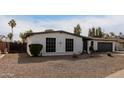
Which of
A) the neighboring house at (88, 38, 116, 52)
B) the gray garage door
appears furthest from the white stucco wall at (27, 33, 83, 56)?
the gray garage door

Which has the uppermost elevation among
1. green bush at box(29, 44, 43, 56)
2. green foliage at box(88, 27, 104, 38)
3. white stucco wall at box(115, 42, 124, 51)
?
green foliage at box(88, 27, 104, 38)

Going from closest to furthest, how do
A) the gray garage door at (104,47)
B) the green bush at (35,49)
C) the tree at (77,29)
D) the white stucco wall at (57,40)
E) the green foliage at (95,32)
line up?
the green bush at (35,49)
the white stucco wall at (57,40)
the tree at (77,29)
the gray garage door at (104,47)
the green foliage at (95,32)

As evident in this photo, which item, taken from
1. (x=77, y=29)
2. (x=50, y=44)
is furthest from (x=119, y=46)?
(x=50, y=44)

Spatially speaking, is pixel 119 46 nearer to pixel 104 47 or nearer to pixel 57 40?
pixel 104 47

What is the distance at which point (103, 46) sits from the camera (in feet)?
140

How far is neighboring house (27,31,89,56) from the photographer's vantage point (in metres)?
28.8

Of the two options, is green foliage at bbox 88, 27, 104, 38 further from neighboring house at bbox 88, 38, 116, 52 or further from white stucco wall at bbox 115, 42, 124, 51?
neighboring house at bbox 88, 38, 116, 52

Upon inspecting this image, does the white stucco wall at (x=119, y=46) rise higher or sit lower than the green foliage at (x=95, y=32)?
lower

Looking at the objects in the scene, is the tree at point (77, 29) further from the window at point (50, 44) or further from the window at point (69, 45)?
the window at point (50, 44)

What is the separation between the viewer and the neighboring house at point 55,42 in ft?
94.4

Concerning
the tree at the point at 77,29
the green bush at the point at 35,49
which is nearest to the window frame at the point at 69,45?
the green bush at the point at 35,49
